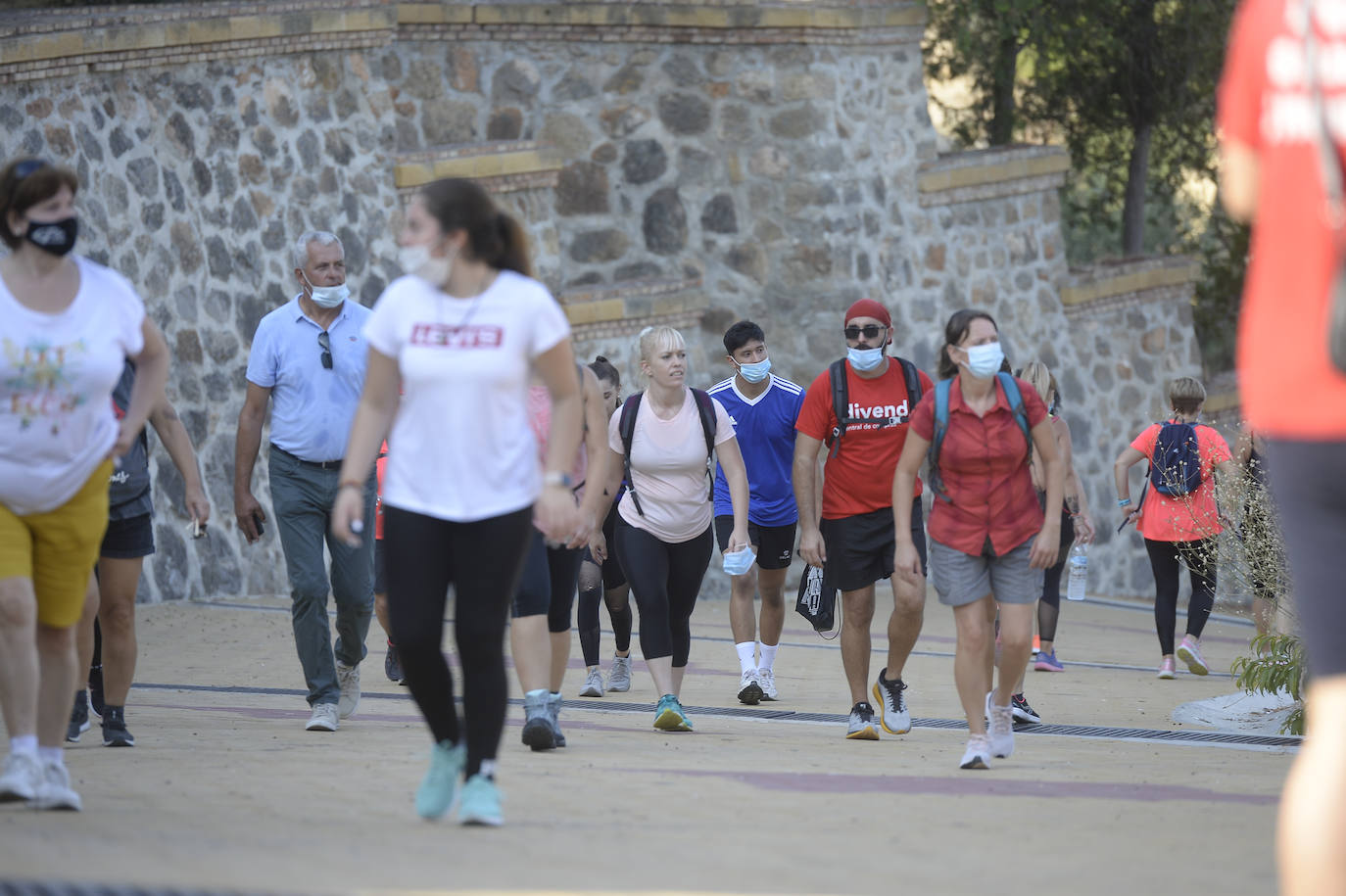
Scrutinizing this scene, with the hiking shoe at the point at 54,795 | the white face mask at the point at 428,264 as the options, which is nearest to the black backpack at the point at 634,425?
the white face mask at the point at 428,264

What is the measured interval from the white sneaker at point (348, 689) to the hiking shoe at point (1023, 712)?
10.6 ft

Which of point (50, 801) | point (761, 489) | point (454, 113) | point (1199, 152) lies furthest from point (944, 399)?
point (1199, 152)

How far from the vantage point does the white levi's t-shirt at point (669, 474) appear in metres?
8.60

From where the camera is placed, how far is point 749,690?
9680 mm

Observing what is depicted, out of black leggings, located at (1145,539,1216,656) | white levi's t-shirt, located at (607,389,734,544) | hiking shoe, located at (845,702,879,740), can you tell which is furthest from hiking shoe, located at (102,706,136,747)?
black leggings, located at (1145,539,1216,656)

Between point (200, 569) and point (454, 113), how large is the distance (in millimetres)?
4921

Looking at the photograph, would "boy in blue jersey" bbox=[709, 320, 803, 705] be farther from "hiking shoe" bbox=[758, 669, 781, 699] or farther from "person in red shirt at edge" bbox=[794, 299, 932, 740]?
"person in red shirt at edge" bbox=[794, 299, 932, 740]

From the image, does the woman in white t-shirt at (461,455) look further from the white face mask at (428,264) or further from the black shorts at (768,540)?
the black shorts at (768,540)

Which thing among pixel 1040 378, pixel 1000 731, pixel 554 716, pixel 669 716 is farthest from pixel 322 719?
pixel 1040 378

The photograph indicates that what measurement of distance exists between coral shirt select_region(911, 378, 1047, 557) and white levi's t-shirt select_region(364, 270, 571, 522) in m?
2.46

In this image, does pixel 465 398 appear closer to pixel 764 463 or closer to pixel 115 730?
pixel 115 730

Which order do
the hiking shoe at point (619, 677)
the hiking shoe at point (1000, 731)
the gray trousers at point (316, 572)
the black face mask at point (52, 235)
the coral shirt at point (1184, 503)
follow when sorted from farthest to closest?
the coral shirt at point (1184, 503)
the hiking shoe at point (619, 677)
the gray trousers at point (316, 572)
the hiking shoe at point (1000, 731)
the black face mask at point (52, 235)

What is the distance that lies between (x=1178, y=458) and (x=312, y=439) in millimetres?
6264

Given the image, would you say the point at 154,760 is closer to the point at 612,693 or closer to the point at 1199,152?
the point at 612,693
